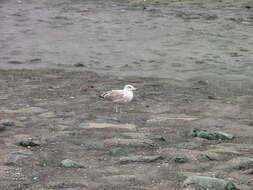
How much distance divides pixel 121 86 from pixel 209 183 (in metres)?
6.71

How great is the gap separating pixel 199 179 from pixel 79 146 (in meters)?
2.14

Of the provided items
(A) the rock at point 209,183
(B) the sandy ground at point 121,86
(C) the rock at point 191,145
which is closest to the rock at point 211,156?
(B) the sandy ground at point 121,86

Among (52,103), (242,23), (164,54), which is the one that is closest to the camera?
(52,103)

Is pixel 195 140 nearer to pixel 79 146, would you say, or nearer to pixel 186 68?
pixel 79 146

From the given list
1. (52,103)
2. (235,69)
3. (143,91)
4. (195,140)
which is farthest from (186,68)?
(195,140)

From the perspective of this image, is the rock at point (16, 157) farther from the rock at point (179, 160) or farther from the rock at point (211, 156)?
the rock at point (211, 156)

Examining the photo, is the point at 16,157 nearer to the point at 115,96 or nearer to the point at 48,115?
the point at 48,115

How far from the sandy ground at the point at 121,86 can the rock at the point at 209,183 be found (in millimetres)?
196

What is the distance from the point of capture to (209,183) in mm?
6648

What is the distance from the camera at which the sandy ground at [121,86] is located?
291 inches

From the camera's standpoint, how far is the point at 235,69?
15195mm

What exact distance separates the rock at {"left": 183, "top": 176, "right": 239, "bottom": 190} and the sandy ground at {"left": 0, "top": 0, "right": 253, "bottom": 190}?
0.20 meters

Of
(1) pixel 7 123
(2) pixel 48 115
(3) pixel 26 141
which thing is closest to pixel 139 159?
(3) pixel 26 141

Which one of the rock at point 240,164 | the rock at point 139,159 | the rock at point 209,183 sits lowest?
the rock at point 139,159
